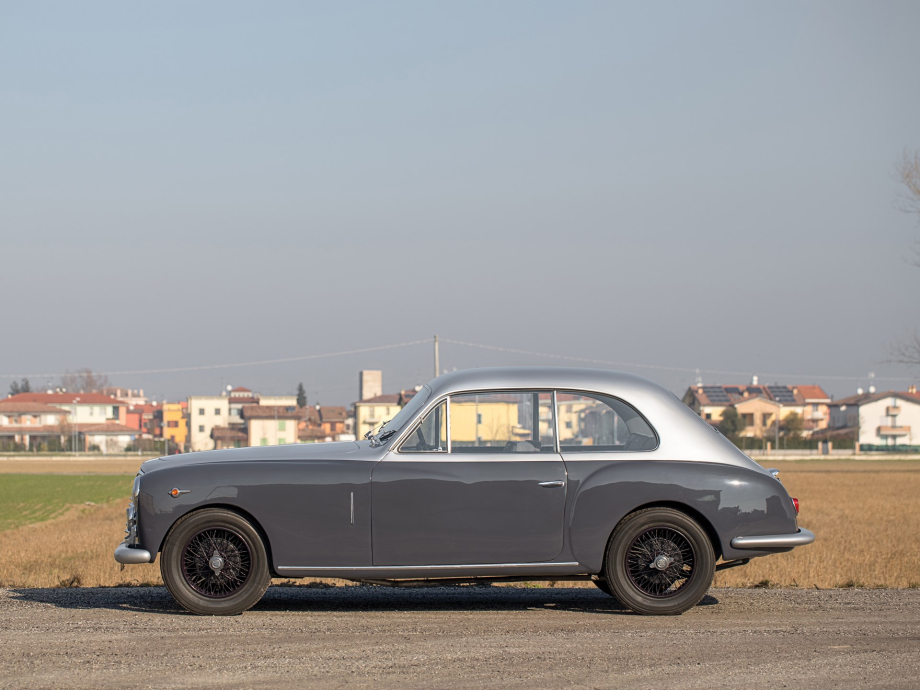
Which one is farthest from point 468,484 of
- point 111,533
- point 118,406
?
point 118,406

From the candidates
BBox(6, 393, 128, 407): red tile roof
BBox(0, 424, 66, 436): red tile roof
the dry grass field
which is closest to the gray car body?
the dry grass field

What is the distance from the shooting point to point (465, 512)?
7.13 m

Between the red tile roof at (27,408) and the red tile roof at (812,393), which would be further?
the red tile roof at (812,393)

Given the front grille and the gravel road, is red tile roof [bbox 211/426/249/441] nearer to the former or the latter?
the front grille

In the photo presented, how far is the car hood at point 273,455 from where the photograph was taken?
7.33 metres

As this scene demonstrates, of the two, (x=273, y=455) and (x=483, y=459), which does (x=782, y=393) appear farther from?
(x=273, y=455)

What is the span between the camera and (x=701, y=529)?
288 inches

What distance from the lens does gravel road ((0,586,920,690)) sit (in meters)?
5.36

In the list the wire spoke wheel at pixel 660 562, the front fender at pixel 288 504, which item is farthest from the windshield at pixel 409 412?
the wire spoke wheel at pixel 660 562

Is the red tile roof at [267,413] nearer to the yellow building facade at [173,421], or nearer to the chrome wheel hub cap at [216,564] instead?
the yellow building facade at [173,421]

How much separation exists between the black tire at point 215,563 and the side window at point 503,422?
5.09ft

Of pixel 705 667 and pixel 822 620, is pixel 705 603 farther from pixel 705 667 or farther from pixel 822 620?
pixel 705 667

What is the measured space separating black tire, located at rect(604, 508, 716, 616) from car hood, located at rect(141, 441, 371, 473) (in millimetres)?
1909

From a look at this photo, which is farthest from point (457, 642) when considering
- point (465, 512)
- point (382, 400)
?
point (382, 400)
